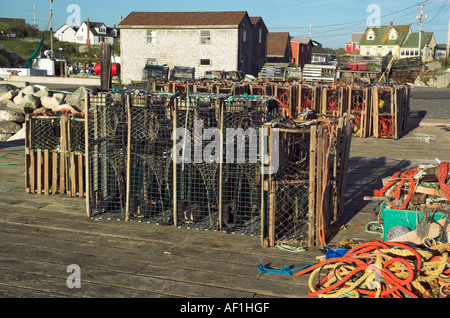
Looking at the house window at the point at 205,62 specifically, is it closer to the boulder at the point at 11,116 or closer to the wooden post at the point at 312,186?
the boulder at the point at 11,116

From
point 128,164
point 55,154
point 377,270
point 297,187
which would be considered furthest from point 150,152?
point 377,270

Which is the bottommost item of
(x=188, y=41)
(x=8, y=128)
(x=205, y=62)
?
(x=8, y=128)

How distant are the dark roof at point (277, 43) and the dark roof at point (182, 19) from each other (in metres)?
12.8

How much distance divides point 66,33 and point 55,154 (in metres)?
97.2

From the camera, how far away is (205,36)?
39.1 m

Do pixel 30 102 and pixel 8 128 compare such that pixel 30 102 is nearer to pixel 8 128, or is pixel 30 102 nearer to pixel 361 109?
pixel 8 128

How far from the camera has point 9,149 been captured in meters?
12.0

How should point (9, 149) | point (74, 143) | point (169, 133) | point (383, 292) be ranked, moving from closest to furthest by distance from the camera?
point (383, 292) < point (169, 133) < point (74, 143) < point (9, 149)

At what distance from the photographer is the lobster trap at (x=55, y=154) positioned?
769 cm

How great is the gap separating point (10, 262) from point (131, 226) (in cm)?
167

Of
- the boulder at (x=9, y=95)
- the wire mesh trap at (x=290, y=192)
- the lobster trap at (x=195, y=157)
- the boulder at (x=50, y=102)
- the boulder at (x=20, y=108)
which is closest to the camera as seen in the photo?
the wire mesh trap at (x=290, y=192)

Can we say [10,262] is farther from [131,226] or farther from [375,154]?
[375,154]

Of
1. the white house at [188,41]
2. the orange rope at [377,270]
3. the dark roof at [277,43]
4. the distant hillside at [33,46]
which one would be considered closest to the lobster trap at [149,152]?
the orange rope at [377,270]

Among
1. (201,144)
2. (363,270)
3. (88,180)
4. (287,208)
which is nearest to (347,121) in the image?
(287,208)
